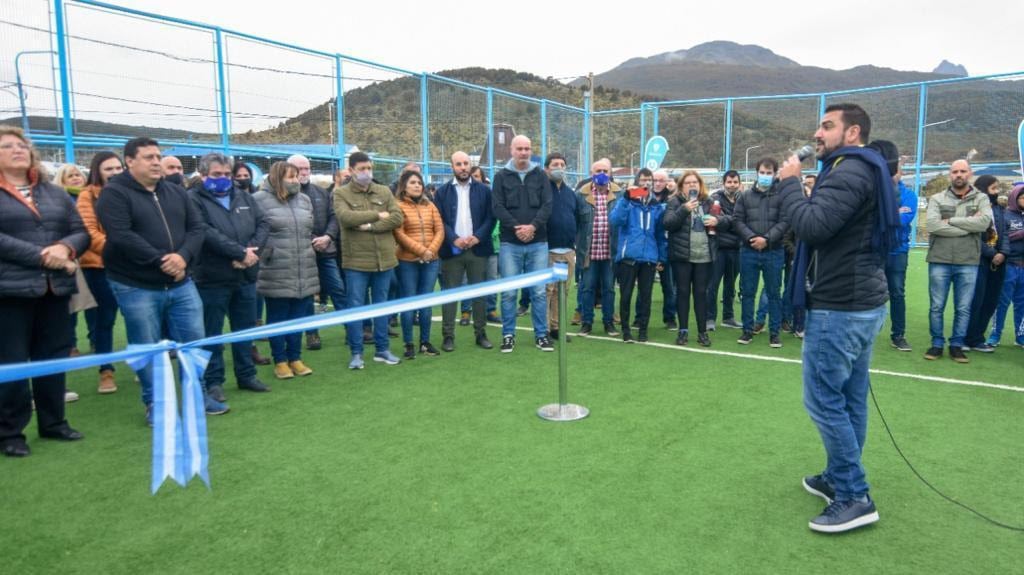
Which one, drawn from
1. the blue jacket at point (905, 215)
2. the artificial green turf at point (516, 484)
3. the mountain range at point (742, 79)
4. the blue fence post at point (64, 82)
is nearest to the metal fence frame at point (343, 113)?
the blue fence post at point (64, 82)

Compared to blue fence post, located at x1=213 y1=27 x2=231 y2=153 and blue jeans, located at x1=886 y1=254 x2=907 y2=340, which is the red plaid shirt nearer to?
→ blue jeans, located at x1=886 y1=254 x2=907 y2=340

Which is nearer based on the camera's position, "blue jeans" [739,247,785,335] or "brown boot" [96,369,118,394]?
"brown boot" [96,369,118,394]

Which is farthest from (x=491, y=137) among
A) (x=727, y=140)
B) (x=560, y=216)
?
(x=560, y=216)

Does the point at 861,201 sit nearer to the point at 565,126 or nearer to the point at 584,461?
the point at 584,461

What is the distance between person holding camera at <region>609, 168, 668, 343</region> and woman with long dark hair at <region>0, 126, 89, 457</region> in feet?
16.3

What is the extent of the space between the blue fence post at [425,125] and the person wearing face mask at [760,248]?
731 cm

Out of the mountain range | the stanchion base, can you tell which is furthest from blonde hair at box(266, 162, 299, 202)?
→ the mountain range

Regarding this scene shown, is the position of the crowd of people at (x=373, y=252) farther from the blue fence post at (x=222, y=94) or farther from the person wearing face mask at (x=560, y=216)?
the blue fence post at (x=222, y=94)

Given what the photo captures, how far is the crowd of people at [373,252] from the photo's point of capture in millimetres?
4320

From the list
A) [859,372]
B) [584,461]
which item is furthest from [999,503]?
[584,461]

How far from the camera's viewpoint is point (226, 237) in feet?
17.1

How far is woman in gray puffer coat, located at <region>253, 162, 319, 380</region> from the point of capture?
5.72 metres

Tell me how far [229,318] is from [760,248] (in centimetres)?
524

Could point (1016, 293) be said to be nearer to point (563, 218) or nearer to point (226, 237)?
point (563, 218)
